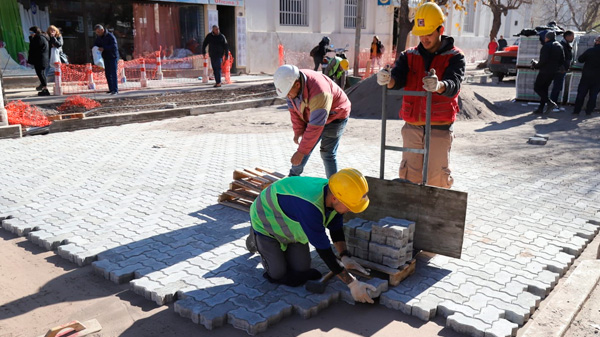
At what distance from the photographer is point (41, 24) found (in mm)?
17016

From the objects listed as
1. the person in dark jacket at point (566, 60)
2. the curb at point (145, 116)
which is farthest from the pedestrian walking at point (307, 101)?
the person in dark jacket at point (566, 60)

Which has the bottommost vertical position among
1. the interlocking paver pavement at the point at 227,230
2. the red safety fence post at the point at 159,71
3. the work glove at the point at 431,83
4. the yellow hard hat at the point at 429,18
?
the interlocking paver pavement at the point at 227,230

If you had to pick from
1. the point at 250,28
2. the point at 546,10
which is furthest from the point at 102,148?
the point at 546,10

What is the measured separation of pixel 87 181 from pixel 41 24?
500 inches

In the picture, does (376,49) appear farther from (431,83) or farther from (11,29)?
(431,83)

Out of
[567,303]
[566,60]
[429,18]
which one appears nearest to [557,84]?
[566,60]

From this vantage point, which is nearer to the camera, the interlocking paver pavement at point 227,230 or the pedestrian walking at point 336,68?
the interlocking paver pavement at point 227,230

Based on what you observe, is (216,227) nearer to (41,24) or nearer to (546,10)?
(41,24)

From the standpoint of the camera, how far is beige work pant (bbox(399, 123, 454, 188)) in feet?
15.2

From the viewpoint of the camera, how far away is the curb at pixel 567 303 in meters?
3.50

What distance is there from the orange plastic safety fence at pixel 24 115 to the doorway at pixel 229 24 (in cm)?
1178

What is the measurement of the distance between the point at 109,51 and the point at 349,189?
41.1 ft

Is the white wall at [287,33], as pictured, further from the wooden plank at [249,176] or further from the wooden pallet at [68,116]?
the wooden plank at [249,176]

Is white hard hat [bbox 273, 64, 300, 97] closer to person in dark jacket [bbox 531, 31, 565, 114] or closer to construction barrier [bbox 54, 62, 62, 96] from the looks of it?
person in dark jacket [bbox 531, 31, 565, 114]
